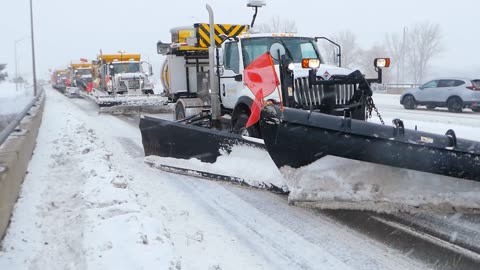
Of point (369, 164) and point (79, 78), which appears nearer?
point (369, 164)

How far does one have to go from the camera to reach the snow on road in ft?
13.4

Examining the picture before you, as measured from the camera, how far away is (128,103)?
19156 mm

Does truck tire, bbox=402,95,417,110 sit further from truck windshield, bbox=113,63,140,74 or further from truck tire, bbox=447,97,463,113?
truck windshield, bbox=113,63,140,74

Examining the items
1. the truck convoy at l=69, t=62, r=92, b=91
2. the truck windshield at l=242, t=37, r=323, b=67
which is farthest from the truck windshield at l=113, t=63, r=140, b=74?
the truck windshield at l=242, t=37, r=323, b=67

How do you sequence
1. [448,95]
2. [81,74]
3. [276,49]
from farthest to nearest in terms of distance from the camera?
[81,74] → [448,95] → [276,49]

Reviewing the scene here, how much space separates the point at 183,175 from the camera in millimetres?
7445

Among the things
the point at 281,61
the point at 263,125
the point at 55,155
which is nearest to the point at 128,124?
the point at 55,155

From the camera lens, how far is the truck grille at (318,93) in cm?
707

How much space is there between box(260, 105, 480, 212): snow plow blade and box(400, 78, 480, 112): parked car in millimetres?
16286

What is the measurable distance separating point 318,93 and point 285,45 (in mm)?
1739

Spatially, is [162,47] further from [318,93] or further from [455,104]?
[455,104]

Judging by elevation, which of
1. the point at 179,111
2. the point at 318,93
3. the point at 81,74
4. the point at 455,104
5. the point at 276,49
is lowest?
the point at 455,104

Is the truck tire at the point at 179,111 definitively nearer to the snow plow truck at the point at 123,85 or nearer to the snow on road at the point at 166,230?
the snow on road at the point at 166,230

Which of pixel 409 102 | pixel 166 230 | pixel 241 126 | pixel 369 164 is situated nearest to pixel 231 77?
pixel 241 126
